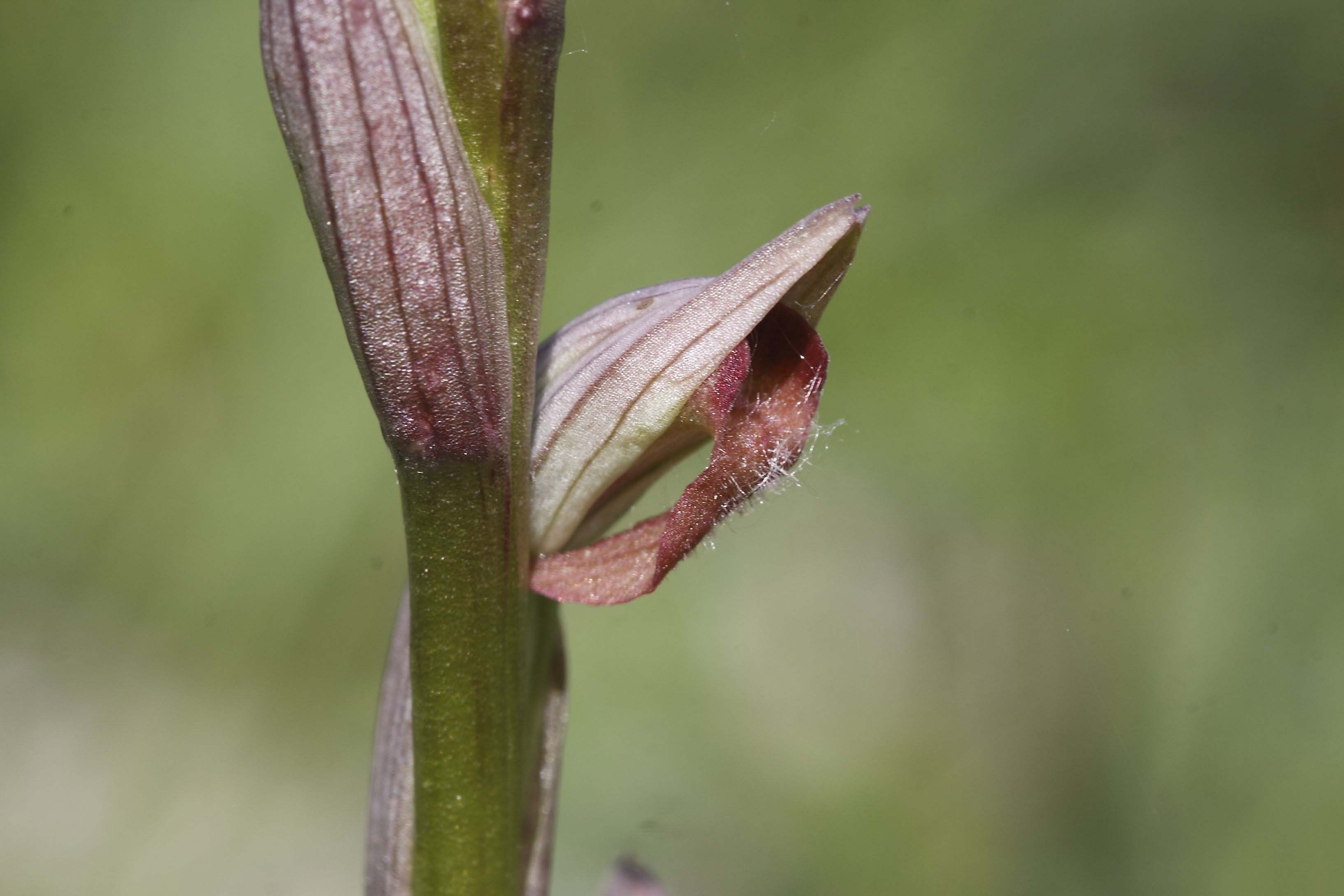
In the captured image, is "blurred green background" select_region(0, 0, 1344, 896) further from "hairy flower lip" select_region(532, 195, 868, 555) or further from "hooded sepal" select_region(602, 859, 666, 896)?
"hairy flower lip" select_region(532, 195, 868, 555)

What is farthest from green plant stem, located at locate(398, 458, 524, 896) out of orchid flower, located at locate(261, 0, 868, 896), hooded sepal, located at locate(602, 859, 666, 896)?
hooded sepal, located at locate(602, 859, 666, 896)

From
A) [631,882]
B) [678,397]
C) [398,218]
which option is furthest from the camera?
[631,882]

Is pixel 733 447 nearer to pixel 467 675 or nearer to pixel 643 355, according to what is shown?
pixel 643 355

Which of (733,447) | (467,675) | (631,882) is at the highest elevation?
(733,447)

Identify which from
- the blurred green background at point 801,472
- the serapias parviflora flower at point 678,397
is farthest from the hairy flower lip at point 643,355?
the blurred green background at point 801,472

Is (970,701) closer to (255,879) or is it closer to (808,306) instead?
(255,879)

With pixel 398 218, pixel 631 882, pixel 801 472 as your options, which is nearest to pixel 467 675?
pixel 398 218

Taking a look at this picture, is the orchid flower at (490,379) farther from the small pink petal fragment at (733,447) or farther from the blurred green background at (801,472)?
the blurred green background at (801,472)
